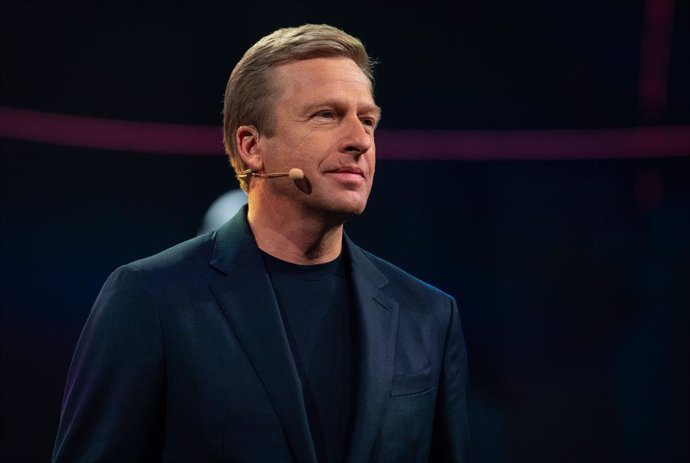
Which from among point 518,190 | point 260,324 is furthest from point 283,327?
point 518,190

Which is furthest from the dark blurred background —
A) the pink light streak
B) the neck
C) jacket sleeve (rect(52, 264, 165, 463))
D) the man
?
jacket sleeve (rect(52, 264, 165, 463))

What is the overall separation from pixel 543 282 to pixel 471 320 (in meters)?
0.32

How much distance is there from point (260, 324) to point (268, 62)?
58 cm

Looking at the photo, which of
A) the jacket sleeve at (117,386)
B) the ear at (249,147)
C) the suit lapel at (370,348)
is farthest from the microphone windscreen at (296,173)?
the jacket sleeve at (117,386)

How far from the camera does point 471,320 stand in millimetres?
3326

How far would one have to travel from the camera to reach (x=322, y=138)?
5.85 ft

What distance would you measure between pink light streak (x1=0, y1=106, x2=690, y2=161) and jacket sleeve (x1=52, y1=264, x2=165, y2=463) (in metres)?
1.56

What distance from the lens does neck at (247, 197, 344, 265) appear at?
182 cm

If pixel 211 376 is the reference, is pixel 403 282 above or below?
above

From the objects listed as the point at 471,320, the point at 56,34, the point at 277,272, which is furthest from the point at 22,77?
the point at 471,320

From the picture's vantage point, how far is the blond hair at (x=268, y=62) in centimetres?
185

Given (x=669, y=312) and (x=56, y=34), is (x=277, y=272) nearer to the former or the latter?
(x=56, y=34)

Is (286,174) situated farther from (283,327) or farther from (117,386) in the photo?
(117,386)

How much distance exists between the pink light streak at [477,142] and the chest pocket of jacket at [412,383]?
5.33 feet
